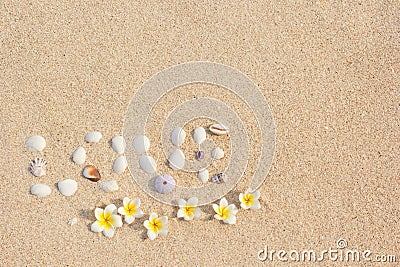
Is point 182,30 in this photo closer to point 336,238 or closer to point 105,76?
point 105,76

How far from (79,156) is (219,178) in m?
0.90

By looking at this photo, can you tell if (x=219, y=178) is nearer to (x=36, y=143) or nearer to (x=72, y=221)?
(x=72, y=221)

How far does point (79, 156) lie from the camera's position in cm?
287

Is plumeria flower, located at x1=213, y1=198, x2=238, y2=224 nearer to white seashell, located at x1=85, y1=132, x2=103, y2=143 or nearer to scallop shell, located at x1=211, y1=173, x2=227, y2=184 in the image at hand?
scallop shell, located at x1=211, y1=173, x2=227, y2=184

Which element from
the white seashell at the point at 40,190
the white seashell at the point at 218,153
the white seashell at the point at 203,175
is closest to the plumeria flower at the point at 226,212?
the white seashell at the point at 203,175

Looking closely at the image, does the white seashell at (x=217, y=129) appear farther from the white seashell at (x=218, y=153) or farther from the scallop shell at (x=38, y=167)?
the scallop shell at (x=38, y=167)

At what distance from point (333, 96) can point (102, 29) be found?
63.0 inches

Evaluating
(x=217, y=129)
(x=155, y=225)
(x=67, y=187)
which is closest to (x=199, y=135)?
(x=217, y=129)

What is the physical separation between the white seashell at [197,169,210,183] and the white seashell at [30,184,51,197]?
960 millimetres

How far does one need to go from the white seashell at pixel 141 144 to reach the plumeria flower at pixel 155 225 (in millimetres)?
424

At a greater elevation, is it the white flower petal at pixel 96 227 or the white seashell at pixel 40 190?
the white seashell at pixel 40 190

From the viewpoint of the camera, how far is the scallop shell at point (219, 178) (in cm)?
287

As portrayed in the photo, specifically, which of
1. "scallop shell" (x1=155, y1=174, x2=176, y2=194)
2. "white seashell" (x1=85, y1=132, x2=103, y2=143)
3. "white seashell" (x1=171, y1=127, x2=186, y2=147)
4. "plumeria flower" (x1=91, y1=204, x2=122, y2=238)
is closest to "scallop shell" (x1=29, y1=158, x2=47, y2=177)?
"white seashell" (x1=85, y1=132, x2=103, y2=143)

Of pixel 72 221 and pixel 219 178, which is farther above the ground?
pixel 219 178
